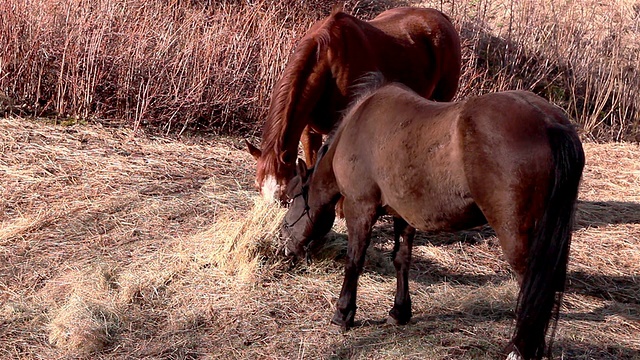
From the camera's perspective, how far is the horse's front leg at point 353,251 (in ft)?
12.2

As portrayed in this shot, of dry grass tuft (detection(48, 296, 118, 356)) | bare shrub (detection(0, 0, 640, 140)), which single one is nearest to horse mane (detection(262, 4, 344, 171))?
dry grass tuft (detection(48, 296, 118, 356))

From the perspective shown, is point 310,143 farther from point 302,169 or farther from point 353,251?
point 353,251

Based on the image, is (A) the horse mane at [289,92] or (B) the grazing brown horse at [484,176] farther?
(A) the horse mane at [289,92]

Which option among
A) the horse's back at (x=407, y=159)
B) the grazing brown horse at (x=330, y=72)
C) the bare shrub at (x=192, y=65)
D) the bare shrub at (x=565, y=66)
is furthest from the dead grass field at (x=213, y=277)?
the bare shrub at (x=565, y=66)

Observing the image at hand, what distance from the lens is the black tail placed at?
112 inches

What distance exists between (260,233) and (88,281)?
42.8 inches

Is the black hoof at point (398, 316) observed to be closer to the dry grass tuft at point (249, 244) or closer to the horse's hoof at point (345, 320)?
the horse's hoof at point (345, 320)

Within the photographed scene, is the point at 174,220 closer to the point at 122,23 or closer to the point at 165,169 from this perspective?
the point at 165,169

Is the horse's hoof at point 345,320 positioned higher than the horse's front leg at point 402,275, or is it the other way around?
the horse's front leg at point 402,275

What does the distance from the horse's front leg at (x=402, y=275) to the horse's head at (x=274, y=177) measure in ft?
3.83

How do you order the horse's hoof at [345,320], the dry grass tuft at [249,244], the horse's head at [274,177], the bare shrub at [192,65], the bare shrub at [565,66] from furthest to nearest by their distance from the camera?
the bare shrub at [565,66] → the bare shrub at [192,65] → the horse's head at [274,177] → the dry grass tuft at [249,244] → the horse's hoof at [345,320]

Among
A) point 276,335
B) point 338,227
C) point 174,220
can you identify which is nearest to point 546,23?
point 338,227

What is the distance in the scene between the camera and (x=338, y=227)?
525 centimetres

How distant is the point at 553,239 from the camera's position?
9.45 ft
